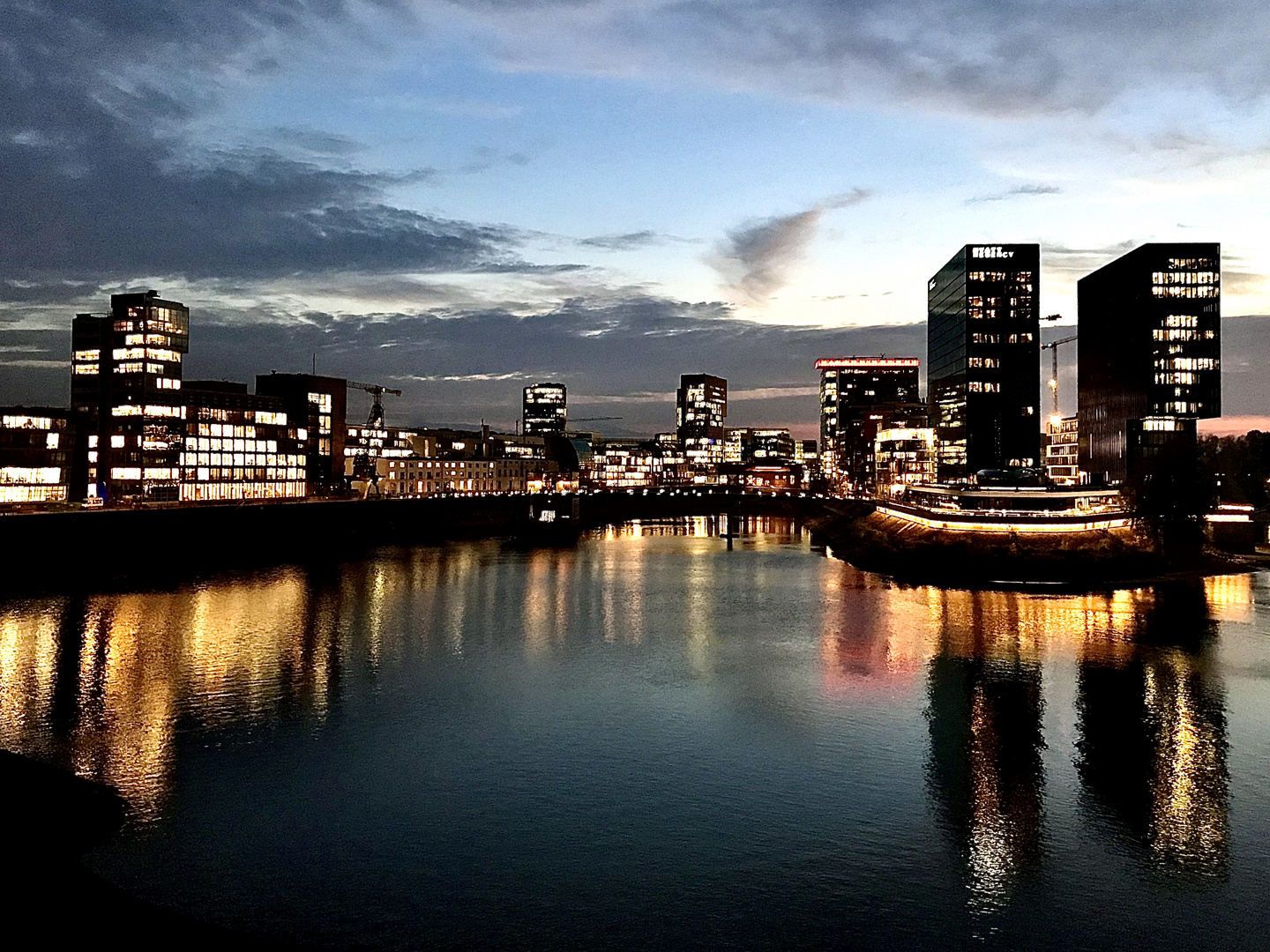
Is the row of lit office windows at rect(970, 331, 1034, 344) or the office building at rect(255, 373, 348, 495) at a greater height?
the row of lit office windows at rect(970, 331, 1034, 344)

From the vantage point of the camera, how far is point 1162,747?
30.1 meters

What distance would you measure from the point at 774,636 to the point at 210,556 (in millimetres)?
63121

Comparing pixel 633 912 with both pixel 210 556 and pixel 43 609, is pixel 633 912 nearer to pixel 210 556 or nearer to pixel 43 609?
pixel 43 609

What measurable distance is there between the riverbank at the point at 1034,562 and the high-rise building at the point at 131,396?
90890 mm

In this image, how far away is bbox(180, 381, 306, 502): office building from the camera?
13238 centimetres

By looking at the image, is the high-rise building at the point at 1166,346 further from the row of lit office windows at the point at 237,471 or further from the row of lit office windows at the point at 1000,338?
the row of lit office windows at the point at 237,471

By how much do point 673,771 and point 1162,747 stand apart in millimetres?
15245

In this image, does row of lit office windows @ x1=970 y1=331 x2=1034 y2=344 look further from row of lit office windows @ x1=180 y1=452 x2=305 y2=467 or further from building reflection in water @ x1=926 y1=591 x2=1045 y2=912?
building reflection in water @ x1=926 y1=591 x2=1045 y2=912

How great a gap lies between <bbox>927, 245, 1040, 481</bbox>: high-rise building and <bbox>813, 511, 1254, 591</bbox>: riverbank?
83838 millimetres

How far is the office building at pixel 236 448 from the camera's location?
132 m

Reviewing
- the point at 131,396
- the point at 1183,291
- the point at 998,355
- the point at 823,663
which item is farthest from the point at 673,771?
the point at 998,355

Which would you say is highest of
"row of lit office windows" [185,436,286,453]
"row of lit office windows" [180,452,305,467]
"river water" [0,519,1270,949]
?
"row of lit office windows" [185,436,286,453]

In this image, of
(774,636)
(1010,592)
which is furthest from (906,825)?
(1010,592)

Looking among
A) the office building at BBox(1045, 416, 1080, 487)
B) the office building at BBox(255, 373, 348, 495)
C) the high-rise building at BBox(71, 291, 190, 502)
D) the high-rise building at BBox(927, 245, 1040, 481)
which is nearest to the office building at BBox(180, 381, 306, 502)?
the high-rise building at BBox(71, 291, 190, 502)
